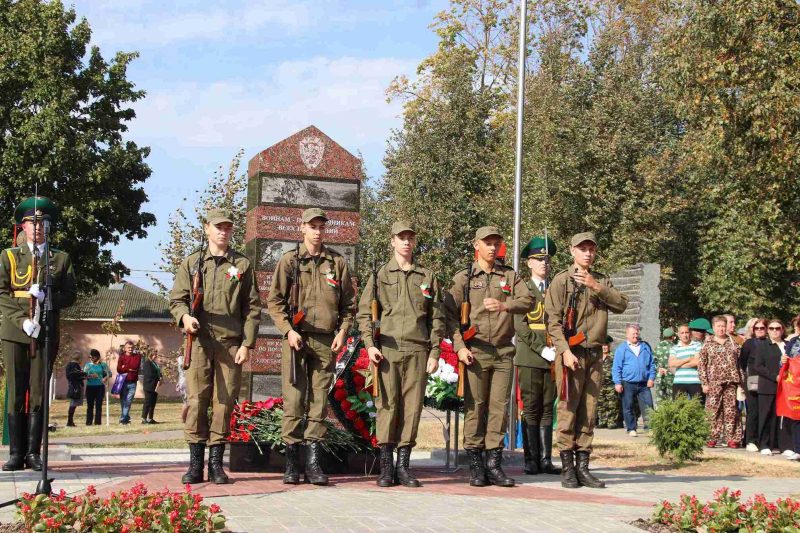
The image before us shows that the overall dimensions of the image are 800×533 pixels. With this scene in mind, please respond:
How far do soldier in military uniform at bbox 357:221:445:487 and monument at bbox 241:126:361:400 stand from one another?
11.4ft

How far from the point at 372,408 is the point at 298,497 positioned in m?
2.01

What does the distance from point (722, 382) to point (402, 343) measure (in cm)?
804

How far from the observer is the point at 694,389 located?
16.7 meters

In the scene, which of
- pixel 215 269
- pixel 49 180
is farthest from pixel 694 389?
pixel 49 180

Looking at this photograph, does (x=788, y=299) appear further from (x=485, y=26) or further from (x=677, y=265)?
(x=485, y=26)

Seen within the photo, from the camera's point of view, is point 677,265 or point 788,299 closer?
point 788,299

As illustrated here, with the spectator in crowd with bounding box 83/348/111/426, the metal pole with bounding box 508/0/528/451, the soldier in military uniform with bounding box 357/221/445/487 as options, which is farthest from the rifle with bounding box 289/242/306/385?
the spectator in crowd with bounding box 83/348/111/426

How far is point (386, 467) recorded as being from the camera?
30.6ft

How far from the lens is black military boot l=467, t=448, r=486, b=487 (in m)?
9.56

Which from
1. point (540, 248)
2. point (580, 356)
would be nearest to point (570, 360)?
point (580, 356)

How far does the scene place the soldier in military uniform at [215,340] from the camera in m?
9.08

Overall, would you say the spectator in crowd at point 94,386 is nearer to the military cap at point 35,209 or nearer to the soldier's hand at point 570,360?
the military cap at point 35,209

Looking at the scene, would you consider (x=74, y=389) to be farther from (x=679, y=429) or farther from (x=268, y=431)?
(x=679, y=429)

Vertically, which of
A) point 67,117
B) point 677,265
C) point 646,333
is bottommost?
point 646,333
